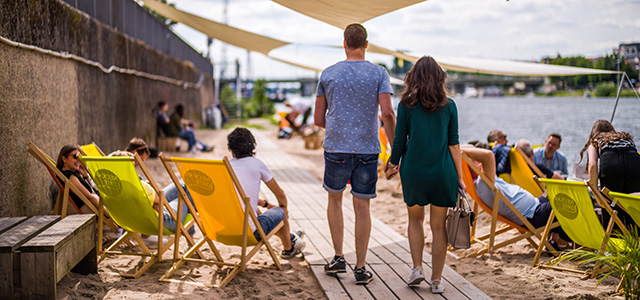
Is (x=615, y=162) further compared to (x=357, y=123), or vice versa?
(x=615, y=162)

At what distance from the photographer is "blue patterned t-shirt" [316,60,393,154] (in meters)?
3.18

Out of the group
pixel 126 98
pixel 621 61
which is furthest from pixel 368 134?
pixel 126 98

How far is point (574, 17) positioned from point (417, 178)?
10.2m

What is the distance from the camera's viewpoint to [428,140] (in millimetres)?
2977

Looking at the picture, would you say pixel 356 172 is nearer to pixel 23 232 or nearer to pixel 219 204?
pixel 219 204

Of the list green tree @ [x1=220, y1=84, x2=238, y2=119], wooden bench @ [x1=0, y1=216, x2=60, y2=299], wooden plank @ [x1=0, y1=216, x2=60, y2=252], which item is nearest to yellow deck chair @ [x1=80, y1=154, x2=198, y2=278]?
wooden plank @ [x1=0, y1=216, x2=60, y2=252]

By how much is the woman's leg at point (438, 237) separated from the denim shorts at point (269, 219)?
103cm

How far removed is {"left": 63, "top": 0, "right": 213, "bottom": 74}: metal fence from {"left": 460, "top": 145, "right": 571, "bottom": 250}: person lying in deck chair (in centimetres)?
457

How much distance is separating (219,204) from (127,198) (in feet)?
1.91

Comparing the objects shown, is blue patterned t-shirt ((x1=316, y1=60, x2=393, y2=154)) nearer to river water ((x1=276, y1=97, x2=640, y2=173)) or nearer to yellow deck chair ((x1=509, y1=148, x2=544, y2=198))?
yellow deck chair ((x1=509, y1=148, x2=544, y2=198))

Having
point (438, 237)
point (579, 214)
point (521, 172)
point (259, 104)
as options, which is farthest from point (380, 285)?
point (259, 104)

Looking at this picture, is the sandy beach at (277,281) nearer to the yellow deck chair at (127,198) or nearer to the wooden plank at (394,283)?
the yellow deck chair at (127,198)

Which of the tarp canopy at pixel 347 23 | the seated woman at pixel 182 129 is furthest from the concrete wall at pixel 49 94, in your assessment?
the seated woman at pixel 182 129

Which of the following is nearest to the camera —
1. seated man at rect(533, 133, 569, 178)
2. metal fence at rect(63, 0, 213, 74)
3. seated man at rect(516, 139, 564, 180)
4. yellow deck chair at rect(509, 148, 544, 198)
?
yellow deck chair at rect(509, 148, 544, 198)
